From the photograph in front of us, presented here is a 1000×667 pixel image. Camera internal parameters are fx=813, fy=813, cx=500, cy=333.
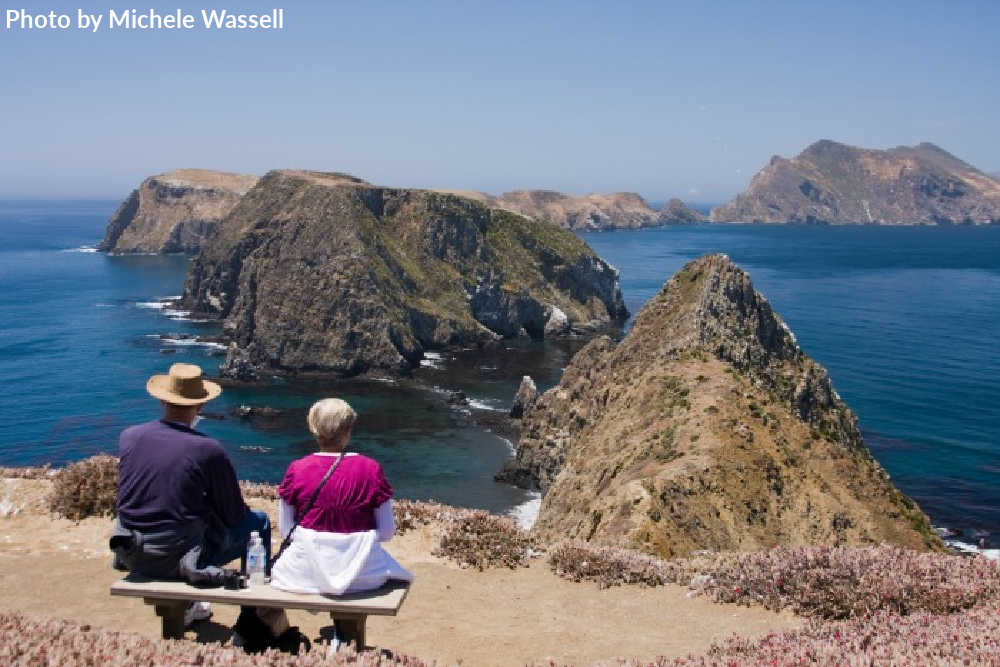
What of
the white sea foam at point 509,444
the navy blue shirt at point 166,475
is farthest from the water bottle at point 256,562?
the white sea foam at point 509,444

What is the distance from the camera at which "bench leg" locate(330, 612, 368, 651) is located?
9.26 metres

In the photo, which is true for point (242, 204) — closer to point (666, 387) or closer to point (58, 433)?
point (58, 433)

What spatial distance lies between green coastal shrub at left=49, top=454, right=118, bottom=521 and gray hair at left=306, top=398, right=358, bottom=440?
10.8 meters

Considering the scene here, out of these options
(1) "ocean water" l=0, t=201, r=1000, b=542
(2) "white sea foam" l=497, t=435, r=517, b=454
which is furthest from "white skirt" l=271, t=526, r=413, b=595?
(2) "white sea foam" l=497, t=435, r=517, b=454

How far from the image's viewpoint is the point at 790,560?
518 inches

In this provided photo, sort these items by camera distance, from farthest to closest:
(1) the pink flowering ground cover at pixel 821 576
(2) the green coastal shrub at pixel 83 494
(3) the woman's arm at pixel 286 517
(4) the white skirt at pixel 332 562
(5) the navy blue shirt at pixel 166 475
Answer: (2) the green coastal shrub at pixel 83 494
(1) the pink flowering ground cover at pixel 821 576
(5) the navy blue shirt at pixel 166 475
(3) the woman's arm at pixel 286 517
(4) the white skirt at pixel 332 562

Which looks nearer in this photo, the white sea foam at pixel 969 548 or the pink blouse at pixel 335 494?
the pink blouse at pixel 335 494

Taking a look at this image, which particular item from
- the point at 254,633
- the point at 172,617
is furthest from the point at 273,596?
the point at 172,617

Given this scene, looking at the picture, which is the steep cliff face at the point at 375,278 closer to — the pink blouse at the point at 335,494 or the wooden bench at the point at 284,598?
the wooden bench at the point at 284,598

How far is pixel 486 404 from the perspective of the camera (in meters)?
82.4

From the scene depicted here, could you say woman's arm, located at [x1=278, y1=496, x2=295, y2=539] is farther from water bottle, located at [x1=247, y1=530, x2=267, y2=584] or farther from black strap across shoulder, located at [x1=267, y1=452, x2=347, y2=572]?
water bottle, located at [x1=247, y1=530, x2=267, y2=584]

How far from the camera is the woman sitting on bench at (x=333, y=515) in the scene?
9008 mm

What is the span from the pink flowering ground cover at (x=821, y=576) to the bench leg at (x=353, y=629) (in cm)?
574

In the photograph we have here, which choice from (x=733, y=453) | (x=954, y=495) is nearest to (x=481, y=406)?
(x=954, y=495)
